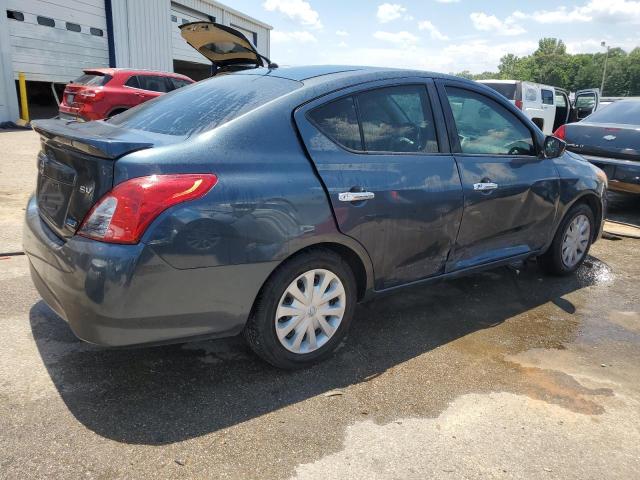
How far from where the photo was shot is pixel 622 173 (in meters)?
6.50

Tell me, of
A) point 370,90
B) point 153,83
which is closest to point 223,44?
point 370,90

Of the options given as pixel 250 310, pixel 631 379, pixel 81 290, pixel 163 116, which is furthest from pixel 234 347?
pixel 631 379

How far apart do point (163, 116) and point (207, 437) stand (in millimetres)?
1743

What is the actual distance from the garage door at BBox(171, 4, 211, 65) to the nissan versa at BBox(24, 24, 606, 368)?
19058 millimetres

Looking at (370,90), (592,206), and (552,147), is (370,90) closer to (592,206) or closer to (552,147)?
(552,147)

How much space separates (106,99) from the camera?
10273 millimetres

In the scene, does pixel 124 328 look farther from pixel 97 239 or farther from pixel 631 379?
pixel 631 379

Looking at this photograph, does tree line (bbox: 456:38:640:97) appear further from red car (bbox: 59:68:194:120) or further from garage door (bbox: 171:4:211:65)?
red car (bbox: 59:68:194:120)

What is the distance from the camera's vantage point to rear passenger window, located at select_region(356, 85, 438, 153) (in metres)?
3.00

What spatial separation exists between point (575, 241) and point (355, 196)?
9.02 feet

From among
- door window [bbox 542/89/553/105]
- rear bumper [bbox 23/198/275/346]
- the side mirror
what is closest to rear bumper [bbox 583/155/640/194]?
the side mirror

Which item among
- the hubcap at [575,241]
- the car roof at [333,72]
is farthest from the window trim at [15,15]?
the hubcap at [575,241]

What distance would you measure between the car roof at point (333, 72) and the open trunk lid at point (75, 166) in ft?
3.19

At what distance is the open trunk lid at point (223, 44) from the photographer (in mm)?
4148
